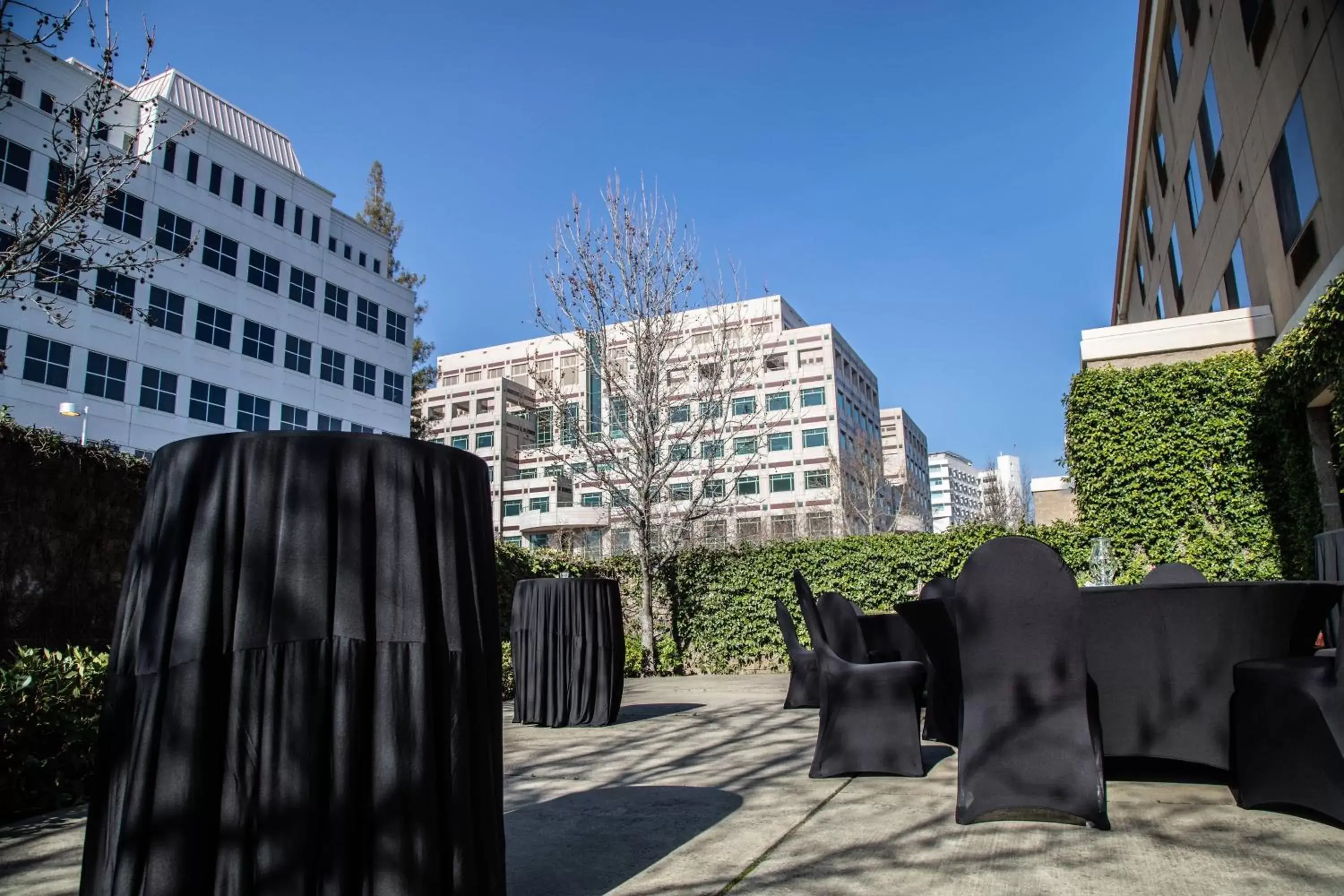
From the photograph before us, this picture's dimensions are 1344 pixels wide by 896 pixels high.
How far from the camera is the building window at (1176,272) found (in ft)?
64.2

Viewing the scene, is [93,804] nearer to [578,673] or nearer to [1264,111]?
[578,673]

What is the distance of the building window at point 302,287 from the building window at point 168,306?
550cm

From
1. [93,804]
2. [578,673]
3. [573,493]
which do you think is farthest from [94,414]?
[573,493]

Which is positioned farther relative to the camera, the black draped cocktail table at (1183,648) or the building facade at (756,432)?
the building facade at (756,432)

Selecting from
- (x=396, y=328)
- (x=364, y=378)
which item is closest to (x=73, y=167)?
(x=364, y=378)

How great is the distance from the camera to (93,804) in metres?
2.20

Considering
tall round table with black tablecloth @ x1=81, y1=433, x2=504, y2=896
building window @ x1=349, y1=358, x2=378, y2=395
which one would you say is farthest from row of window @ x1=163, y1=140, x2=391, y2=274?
tall round table with black tablecloth @ x1=81, y1=433, x2=504, y2=896

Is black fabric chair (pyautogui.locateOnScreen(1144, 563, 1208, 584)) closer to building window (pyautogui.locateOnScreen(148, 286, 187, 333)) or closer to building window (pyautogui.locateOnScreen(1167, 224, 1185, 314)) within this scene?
building window (pyautogui.locateOnScreen(1167, 224, 1185, 314))

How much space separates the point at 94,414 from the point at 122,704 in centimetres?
3406

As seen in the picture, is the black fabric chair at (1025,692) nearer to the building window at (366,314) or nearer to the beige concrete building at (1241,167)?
the beige concrete building at (1241,167)

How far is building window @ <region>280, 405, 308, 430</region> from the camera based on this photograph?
3684 centimetres

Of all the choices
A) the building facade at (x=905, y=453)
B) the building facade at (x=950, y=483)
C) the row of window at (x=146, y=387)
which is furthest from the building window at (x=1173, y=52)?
the building facade at (x=950, y=483)

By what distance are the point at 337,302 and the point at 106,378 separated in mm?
11481

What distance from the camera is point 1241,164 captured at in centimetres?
1371
